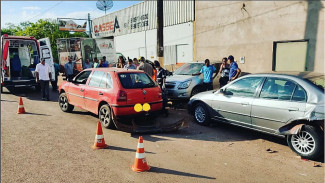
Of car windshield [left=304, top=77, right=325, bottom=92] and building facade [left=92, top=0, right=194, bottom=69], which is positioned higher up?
building facade [left=92, top=0, right=194, bottom=69]

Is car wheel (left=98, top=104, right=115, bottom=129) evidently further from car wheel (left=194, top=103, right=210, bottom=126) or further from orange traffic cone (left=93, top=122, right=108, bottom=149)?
car wheel (left=194, top=103, right=210, bottom=126)

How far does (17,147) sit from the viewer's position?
16.4 ft

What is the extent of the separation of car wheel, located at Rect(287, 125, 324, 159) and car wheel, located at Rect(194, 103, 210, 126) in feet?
7.14

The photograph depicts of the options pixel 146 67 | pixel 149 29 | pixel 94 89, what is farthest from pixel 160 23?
pixel 149 29

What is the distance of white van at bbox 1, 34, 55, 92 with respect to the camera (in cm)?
1111

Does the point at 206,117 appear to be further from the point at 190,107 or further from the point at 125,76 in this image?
the point at 125,76

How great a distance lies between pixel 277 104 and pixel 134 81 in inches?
130

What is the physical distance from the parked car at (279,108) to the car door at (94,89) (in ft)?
9.38

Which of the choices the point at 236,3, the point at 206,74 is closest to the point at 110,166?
the point at 206,74

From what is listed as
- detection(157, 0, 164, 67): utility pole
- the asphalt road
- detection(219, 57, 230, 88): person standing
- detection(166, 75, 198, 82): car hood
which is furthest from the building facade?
the asphalt road

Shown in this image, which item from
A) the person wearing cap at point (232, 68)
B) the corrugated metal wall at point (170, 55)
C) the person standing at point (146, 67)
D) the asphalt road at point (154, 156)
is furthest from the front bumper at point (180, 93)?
the corrugated metal wall at point (170, 55)

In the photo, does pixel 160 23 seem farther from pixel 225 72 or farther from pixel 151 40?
pixel 151 40

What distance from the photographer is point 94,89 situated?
21.6 feet

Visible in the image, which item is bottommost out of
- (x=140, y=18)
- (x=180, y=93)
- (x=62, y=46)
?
(x=180, y=93)
